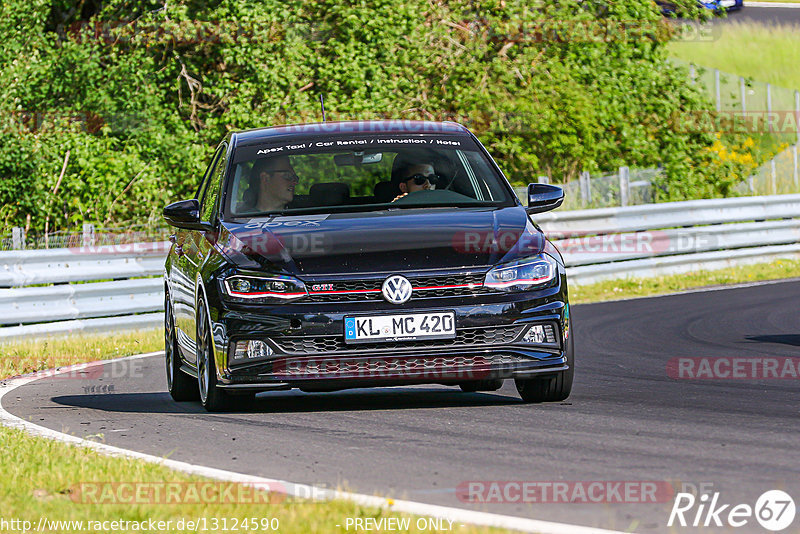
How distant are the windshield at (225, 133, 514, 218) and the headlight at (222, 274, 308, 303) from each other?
0.96 m

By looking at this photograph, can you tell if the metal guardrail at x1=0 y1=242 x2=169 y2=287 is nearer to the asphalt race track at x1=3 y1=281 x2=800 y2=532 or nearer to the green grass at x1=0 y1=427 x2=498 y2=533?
the asphalt race track at x1=3 y1=281 x2=800 y2=532

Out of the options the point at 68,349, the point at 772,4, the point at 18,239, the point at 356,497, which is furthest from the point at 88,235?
the point at 772,4

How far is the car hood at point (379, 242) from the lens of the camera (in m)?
7.54

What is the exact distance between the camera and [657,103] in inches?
1110


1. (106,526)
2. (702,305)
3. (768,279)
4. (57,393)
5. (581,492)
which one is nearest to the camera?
(106,526)

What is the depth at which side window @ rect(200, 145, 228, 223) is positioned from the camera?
29.7ft

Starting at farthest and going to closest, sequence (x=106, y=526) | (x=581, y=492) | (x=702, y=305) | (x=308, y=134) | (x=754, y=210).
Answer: (x=754, y=210) → (x=702, y=305) → (x=308, y=134) → (x=581, y=492) → (x=106, y=526)

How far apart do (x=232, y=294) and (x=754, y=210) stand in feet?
48.5

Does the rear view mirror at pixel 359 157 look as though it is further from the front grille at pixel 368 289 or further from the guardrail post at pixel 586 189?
the guardrail post at pixel 586 189

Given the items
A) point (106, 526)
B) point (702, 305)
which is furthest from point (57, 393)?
point (702, 305)

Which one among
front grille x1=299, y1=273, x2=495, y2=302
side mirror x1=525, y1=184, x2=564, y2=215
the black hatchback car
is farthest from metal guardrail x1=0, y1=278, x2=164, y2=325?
front grille x1=299, y1=273, x2=495, y2=302

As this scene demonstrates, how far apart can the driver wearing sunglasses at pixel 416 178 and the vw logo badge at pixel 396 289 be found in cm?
147

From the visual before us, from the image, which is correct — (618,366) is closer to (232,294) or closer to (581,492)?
(232,294)

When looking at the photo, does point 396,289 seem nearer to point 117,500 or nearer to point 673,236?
point 117,500
